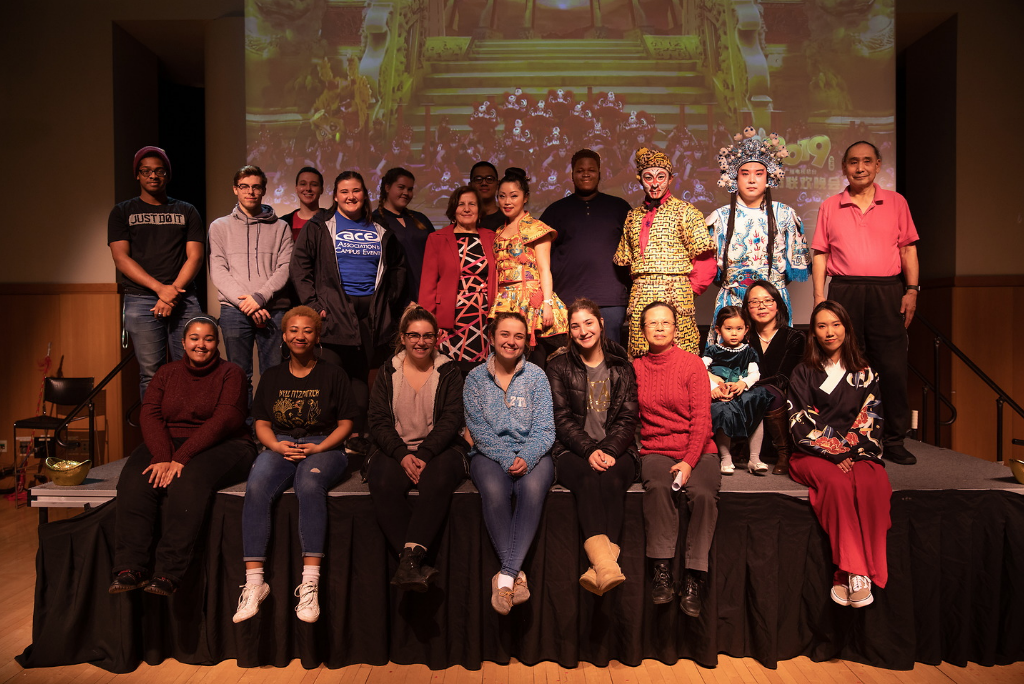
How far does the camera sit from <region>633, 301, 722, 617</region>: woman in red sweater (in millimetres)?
2455

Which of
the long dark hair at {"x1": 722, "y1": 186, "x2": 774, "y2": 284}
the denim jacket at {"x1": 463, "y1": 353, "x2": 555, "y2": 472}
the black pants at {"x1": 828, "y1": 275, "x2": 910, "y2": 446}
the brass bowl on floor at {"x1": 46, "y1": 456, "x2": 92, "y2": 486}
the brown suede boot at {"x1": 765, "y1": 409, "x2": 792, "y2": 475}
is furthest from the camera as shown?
the long dark hair at {"x1": 722, "y1": 186, "x2": 774, "y2": 284}

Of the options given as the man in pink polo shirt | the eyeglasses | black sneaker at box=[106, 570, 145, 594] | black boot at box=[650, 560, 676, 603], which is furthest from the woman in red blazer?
the man in pink polo shirt

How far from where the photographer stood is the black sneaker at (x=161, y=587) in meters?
2.35

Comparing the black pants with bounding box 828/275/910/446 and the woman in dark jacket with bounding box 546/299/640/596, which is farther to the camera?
the black pants with bounding box 828/275/910/446

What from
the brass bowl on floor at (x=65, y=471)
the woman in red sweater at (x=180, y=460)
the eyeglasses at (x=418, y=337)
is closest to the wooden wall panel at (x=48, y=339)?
the brass bowl on floor at (x=65, y=471)

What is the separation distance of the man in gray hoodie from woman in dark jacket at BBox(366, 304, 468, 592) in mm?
824

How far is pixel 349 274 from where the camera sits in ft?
10.9

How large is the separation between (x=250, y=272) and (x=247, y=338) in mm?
340

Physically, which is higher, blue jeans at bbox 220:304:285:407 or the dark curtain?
blue jeans at bbox 220:304:285:407

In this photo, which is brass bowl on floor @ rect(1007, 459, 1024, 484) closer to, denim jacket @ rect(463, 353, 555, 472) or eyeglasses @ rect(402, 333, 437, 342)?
denim jacket @ rect(463, 353, 555, 472)

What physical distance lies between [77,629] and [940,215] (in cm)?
645

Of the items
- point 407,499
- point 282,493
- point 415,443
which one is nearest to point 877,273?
point 415,443

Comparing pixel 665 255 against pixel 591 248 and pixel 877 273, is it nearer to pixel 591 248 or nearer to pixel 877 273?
pixel 591 248

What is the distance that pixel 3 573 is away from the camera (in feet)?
10.9
